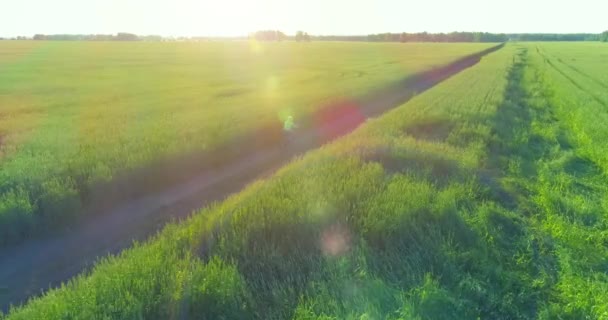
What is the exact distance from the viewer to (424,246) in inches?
229

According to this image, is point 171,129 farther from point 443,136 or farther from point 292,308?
point 292,308

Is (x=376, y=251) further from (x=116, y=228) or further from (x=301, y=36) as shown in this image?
(x=301, y=36)

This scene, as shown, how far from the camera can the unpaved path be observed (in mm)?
6508

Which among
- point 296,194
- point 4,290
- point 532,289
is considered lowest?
point 4,290

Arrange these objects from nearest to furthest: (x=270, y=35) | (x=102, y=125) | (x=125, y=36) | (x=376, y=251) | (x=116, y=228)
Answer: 1. (x=376, y=251)
2. (x=116, y=228)
3. (x=102, y=125)
4. (x=125, y=36)
5. (x=270, y=35)

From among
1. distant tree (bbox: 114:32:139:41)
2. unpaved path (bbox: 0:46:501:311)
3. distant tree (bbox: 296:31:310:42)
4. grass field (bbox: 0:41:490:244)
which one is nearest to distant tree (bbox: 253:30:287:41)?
distant tree (bbox: 296:31:310:42)

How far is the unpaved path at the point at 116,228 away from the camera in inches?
256

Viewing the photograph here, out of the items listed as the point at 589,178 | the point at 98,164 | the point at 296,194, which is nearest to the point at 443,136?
the point at 589,178

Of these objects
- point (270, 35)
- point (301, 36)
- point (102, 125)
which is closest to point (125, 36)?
point (270, 35)

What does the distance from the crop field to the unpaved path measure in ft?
4.68

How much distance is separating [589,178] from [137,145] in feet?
35.7

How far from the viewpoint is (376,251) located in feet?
18.5

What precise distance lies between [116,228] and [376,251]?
5147 millimetres

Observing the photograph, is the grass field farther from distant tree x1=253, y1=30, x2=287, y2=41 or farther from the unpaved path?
distant tree x1=253, y1=30, x2=287, y2=41
